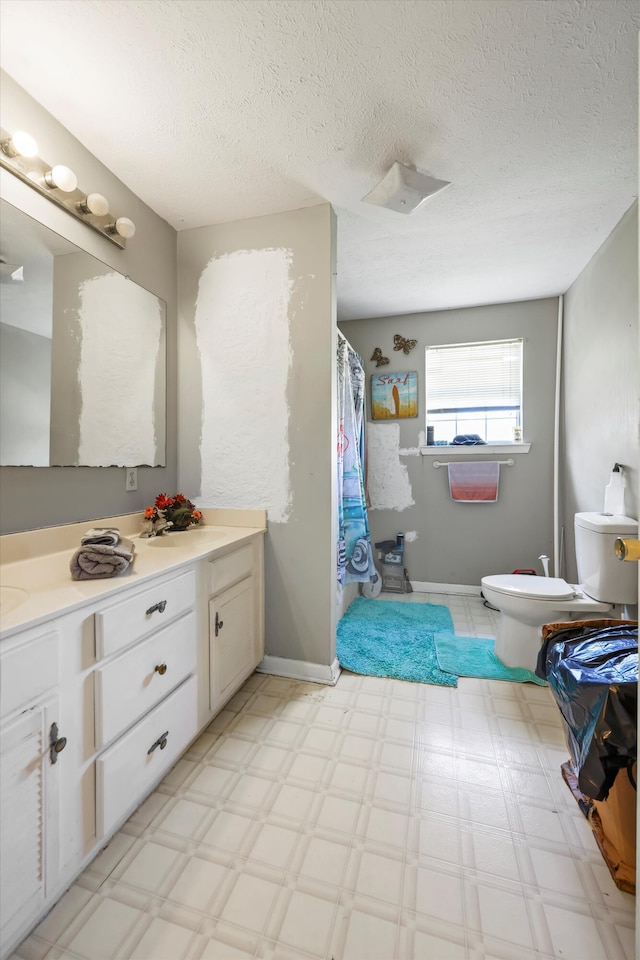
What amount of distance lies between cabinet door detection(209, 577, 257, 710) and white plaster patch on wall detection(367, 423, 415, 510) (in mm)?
1709

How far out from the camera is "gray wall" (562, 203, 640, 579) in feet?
6.19

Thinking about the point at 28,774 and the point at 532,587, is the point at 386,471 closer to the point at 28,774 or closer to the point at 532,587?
the point at 532,587

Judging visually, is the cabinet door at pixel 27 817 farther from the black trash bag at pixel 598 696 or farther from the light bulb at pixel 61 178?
the light bulb at pixel 61 178

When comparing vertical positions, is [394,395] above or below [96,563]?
above

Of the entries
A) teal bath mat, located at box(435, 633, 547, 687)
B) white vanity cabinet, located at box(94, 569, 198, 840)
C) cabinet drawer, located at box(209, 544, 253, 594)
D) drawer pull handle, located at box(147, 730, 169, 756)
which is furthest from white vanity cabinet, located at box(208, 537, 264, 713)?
teal bath mat, located at box(435, 633, 547, 687)

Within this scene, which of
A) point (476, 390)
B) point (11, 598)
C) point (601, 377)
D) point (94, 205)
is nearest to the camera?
point (11, 598)

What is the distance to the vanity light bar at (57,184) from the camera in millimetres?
1225

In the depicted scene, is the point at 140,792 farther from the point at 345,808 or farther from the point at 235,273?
the point at 235,273

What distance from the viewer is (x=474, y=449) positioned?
308 cm

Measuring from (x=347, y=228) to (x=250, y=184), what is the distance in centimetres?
57

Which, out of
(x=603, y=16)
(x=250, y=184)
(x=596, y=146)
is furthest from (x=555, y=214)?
(x=250, y=184)

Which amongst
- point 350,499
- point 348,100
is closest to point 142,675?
point 350,499

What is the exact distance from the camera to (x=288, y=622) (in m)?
1.98

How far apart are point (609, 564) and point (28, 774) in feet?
7.30
